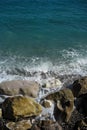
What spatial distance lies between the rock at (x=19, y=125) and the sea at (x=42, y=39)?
14.9ft

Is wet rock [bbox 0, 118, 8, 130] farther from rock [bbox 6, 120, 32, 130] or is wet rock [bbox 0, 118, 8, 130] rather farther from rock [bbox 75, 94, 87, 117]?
rock [bbox 75, 94, 87, 117]

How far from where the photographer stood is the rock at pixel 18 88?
60.2ft

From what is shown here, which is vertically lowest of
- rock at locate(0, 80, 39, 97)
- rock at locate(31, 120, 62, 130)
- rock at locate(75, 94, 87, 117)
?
rock at locate(75, 94, 87, 117)

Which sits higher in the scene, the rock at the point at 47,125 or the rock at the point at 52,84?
the rock at the point at 47,125

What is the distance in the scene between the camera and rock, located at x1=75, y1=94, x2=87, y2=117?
17.3 meters

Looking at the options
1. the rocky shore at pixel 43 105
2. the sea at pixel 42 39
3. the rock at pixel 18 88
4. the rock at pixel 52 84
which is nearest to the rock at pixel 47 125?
the rocky shore at pixel 43 105

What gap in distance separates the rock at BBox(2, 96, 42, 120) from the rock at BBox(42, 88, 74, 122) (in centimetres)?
93

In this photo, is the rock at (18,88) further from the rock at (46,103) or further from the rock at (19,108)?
the rock at (19,108)

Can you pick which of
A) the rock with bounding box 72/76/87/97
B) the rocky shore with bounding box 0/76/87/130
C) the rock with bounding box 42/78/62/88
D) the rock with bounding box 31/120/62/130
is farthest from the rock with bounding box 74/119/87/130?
the rock with bounding box 42/78/62/88

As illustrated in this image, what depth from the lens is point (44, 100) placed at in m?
17.8

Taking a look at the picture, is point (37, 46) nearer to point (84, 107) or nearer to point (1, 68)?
point (1, 68)

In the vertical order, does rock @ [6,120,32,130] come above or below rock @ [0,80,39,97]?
below

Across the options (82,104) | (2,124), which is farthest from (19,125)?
(82,104)

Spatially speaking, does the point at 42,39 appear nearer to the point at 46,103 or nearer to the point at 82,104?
the point at 46,103
